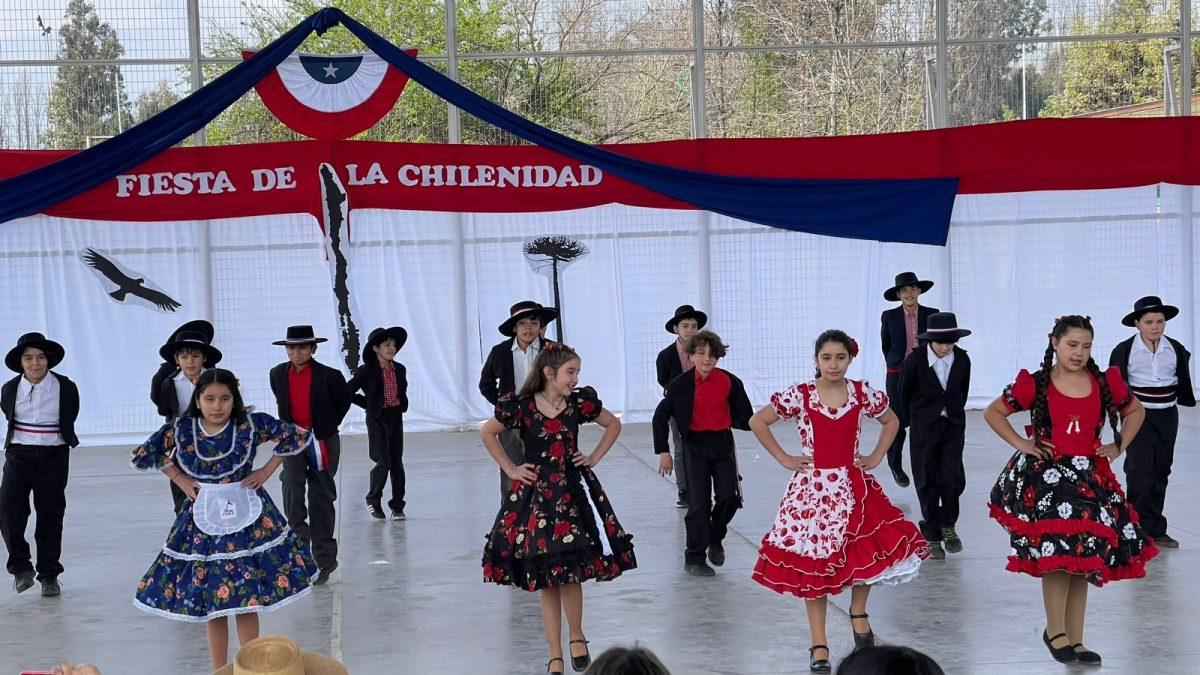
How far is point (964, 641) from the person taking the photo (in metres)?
6.71

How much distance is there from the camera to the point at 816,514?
6453 millimetres

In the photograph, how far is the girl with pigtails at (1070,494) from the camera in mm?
6145

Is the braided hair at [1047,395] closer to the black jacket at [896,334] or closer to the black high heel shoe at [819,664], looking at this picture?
the black high heel shoe at [819,664]

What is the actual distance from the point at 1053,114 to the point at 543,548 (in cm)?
1247

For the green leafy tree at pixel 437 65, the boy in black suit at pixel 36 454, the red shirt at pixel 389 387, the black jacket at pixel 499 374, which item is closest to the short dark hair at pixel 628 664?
the boy in black suit at pixel 36 454

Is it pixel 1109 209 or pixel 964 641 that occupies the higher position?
pixel 1109 209

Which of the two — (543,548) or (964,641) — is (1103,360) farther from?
(543,548)

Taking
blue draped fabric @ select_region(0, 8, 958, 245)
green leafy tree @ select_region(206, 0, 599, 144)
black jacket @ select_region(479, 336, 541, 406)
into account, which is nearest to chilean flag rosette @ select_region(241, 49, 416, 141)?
blue draped fabric @ select_region(0, 8, 958, 245)

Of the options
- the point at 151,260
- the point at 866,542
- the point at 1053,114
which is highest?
the point at 1053,114

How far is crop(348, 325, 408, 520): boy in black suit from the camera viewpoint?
33.8 feet

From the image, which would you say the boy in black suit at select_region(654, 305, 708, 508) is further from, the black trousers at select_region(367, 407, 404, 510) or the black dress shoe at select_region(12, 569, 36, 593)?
the black dress shoe at select_region(12, 569, 36, 593)

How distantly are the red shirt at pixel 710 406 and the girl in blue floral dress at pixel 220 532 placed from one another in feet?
8.81

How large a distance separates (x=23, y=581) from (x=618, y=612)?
11.7 feet

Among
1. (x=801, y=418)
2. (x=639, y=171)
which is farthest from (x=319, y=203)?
(x=801, y=418)
